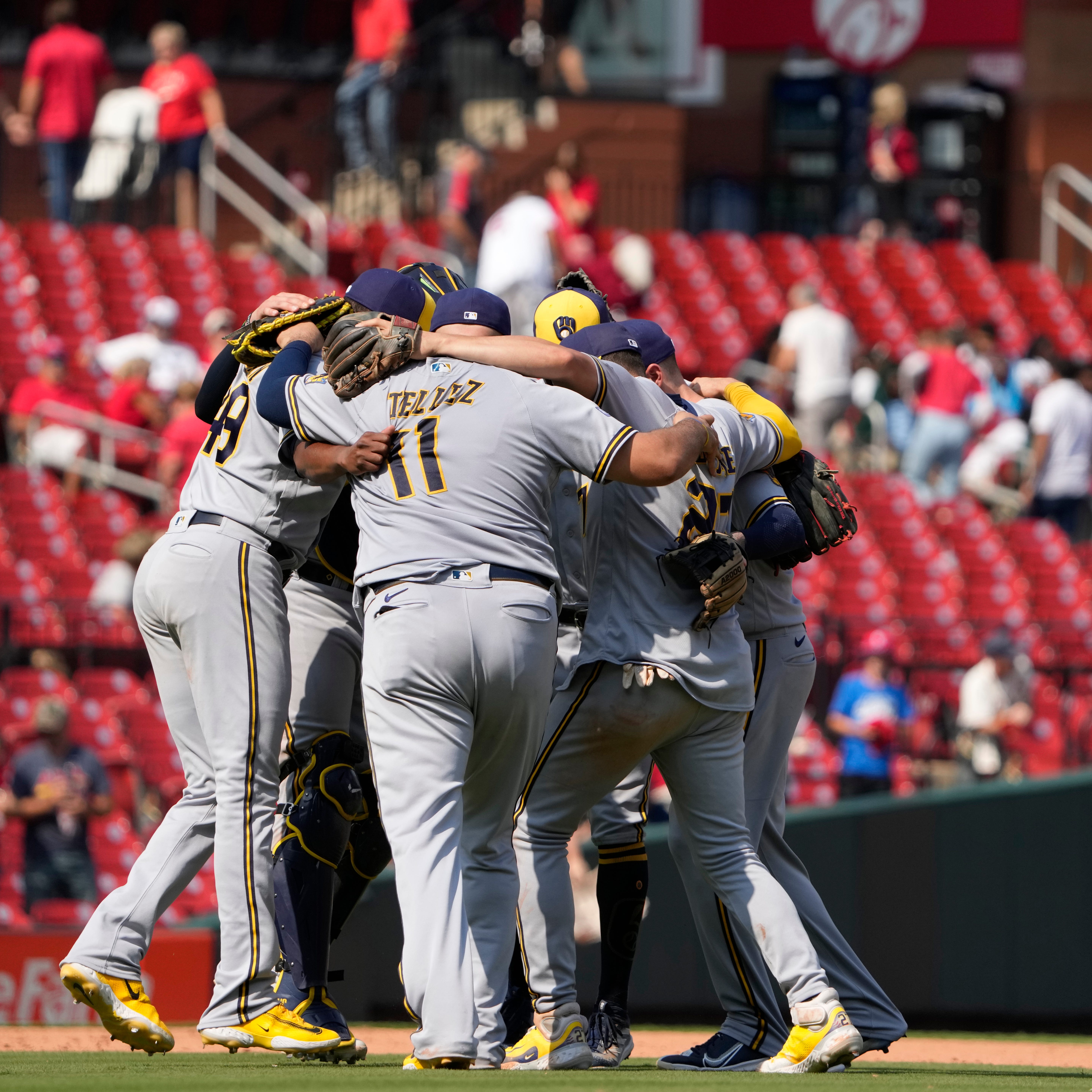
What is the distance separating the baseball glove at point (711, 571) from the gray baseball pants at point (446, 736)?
43 centimetres

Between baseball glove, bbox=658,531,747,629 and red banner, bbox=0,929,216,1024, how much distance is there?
373cm

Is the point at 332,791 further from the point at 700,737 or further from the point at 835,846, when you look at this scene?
the point at 835,846

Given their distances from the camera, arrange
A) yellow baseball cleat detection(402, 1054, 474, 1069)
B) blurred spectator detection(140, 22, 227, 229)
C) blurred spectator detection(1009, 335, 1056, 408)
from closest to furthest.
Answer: yellow baseball cleat detection(402, 1054, 474, 1069) → blurred spectator detection(140, 22, 227, 229) → blurred spectator detection(1009, 335, 1056, 408)

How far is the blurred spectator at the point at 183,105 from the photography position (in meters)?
15.5

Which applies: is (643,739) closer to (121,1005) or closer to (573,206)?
(121,1005)

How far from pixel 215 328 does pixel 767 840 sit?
7.69 meters

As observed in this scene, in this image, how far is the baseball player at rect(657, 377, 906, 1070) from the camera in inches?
230

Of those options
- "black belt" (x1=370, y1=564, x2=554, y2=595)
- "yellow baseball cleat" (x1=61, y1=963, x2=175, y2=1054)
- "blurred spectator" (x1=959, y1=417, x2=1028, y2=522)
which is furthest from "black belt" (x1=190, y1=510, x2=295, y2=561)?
"blurred spectator" (x1=959, y1=417, x2=1028, y2=522)

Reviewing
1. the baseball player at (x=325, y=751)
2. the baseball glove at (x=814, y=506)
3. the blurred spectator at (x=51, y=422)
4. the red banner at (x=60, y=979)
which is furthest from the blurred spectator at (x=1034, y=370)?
the baseball player at (x=325, y=751)

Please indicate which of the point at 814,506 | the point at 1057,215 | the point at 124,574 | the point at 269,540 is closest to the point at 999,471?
the point at 1057,215

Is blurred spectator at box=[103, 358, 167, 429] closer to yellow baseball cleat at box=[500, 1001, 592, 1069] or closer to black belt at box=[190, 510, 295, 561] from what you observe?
black belt at box=[190, 510, 295, 561]

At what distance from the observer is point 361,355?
209 inches

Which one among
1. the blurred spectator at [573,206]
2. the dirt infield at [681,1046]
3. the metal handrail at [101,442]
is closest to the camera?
the dirt infield at [681,1046]

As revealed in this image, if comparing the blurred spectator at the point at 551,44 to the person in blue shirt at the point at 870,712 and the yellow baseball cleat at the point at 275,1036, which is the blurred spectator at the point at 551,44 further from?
the yellow baseball cleat at the point at 275,1036
